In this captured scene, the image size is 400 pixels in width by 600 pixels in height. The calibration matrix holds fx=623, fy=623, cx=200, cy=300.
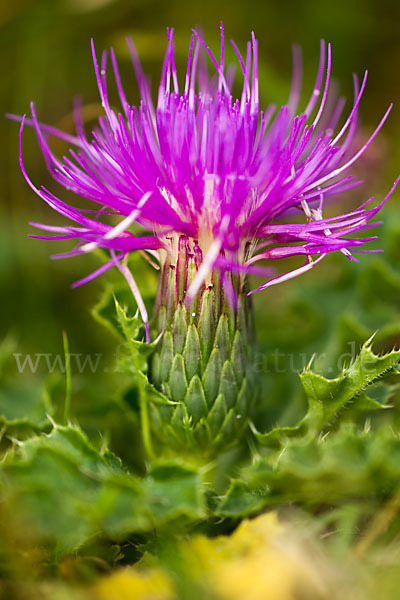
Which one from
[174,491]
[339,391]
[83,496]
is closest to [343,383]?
[339,391]

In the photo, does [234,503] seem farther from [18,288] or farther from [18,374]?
[18,288]

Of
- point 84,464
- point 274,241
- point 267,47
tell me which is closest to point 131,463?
point 84,464

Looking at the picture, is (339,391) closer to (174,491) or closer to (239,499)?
(239,499)

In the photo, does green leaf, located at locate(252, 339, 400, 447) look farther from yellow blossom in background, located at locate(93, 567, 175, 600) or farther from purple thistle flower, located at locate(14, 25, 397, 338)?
yellow blossom in background, located at locate(93, 567, 175, 600)

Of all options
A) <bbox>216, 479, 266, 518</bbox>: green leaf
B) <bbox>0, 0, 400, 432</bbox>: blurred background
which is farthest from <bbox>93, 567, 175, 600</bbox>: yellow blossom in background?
<bbox>0, 0, 400, 432</bbox>: blurred background

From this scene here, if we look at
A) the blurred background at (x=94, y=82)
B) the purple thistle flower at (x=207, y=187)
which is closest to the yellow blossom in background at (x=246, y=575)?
the purple thistle flower at (x=207, y=187)

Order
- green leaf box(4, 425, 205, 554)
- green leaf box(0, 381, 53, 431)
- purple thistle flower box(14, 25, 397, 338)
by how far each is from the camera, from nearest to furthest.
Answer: green leaf box(4, 425, 205, 554) → purple thistle flower box(14, 25, 397, 338) → green leaf box(0, 381, 53, 431)

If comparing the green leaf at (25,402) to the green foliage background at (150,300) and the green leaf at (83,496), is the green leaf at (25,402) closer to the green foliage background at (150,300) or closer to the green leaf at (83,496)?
the green foliage background at (150,300)
